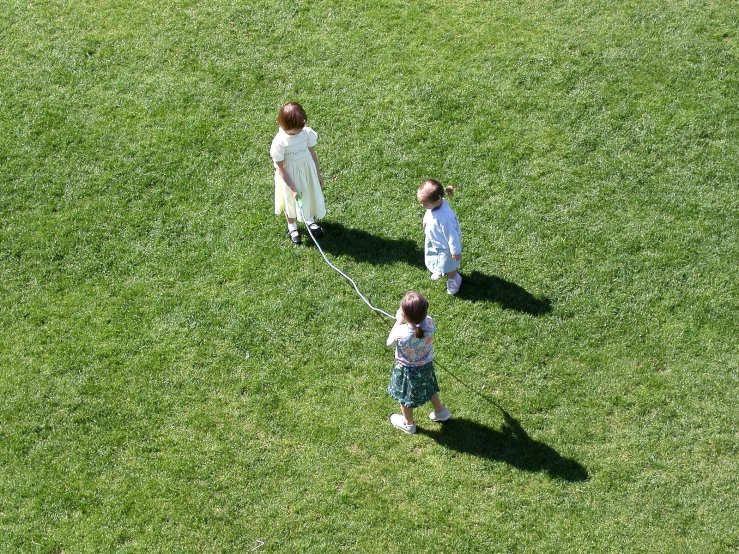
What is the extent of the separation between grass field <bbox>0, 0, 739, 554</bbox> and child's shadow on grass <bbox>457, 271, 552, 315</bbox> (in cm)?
3

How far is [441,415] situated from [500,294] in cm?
162

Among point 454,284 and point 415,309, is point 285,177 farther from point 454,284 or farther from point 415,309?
point 415,309

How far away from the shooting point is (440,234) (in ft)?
26.2

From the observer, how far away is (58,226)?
934cm

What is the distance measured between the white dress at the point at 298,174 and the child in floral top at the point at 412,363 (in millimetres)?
2387

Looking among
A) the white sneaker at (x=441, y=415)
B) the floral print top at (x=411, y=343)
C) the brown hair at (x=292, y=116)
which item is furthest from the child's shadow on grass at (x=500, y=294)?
the brown hair at (x=292, y=116)

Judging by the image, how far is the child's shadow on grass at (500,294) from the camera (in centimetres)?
827

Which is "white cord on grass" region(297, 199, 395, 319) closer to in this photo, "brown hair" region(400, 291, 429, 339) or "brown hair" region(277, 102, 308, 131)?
"brown hair" region(277, 102, 308, 131)

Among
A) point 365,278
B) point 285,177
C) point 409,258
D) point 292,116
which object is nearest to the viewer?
point 292,116

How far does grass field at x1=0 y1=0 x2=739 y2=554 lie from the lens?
7090 mm

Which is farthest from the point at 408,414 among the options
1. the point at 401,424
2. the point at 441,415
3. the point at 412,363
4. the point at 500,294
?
the point at 500,294

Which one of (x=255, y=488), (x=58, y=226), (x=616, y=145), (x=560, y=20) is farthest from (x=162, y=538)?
(x=560, y=20)

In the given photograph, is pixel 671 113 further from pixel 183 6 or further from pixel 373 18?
pixel 183 6

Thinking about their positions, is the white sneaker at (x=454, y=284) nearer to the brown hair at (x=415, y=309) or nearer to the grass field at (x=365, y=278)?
the grass field at (x=365, y=278)
